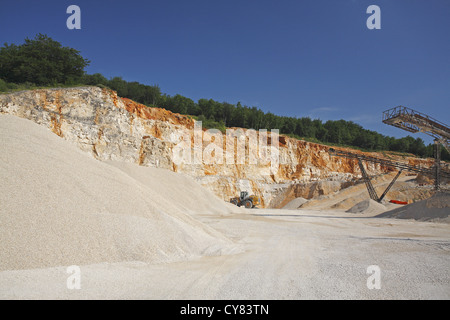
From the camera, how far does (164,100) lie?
4422 cm

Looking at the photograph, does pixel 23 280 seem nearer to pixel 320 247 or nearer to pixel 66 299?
pixel 66 299

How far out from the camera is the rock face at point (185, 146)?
74.3 ft

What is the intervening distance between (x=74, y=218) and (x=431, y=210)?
54.8 ft

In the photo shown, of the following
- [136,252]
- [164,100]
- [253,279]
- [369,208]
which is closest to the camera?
[253,279]

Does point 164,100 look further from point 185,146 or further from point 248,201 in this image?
point 248,201

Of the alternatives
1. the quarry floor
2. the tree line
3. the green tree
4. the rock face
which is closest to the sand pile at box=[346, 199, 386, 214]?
the rock face

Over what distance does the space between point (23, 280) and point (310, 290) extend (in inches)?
144

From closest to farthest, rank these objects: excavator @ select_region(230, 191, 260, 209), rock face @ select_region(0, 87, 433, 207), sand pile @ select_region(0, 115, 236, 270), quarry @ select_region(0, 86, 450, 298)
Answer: quarry @ select_region(0, 86, 450, 298), sand pile @ select_region(0, 115, 236, 270), rock face @ select_region(0, 87, 433, 207), excavator @ select_region(230, 191, 260, 209)

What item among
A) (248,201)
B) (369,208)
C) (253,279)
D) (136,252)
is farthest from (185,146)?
(253,279)

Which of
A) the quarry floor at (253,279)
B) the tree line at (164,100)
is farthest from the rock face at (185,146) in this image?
the quarry floor at (253,279)

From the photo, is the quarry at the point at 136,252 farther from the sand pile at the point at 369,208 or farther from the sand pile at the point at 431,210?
the sand pile at the point at 369,208

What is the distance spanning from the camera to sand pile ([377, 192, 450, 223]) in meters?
13.0

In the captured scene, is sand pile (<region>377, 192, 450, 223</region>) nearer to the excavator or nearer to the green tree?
the excavator

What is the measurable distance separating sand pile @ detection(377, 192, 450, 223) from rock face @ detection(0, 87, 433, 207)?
1899 centimetres
